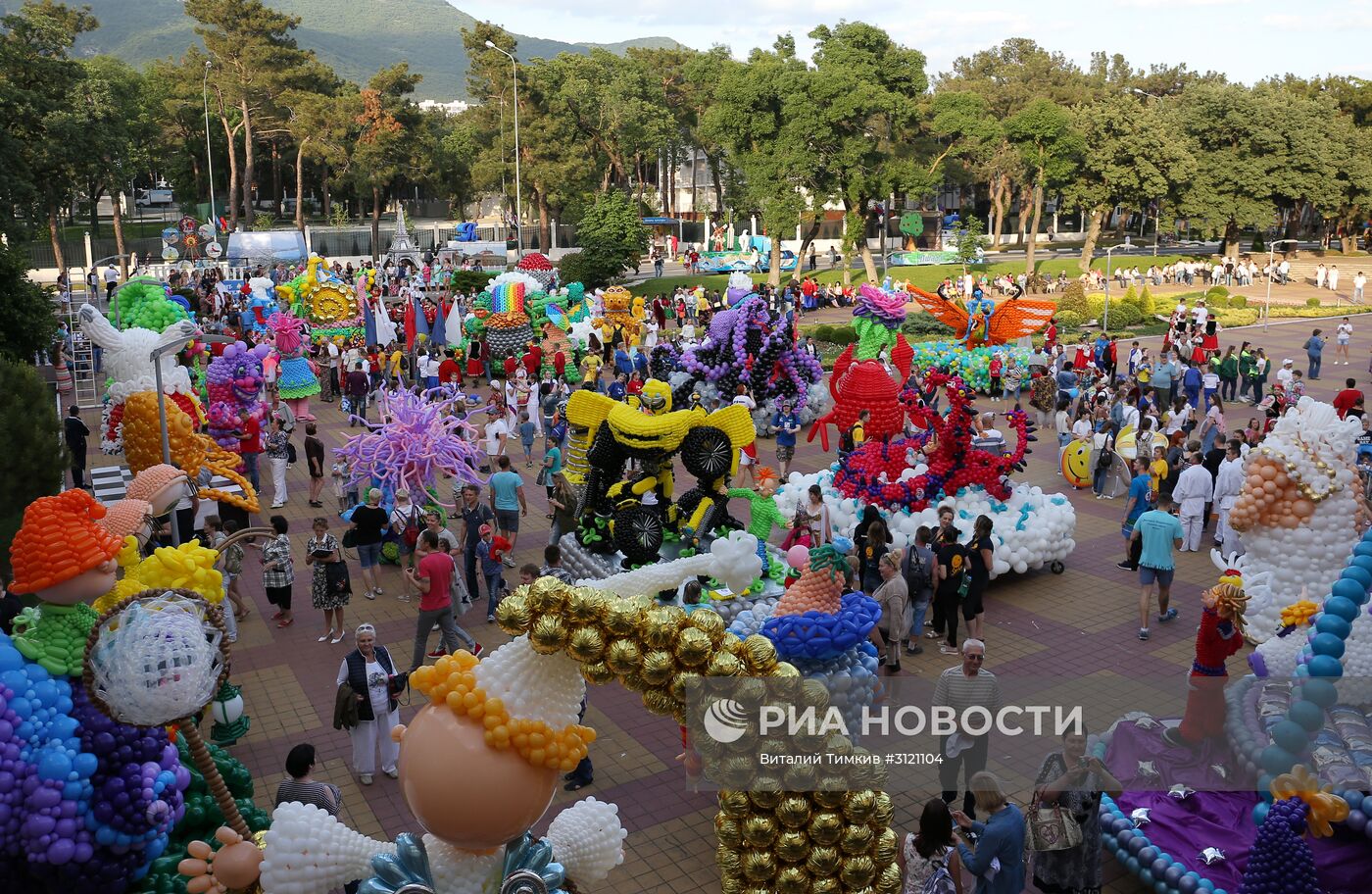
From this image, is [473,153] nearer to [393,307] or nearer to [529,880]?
[393,307]

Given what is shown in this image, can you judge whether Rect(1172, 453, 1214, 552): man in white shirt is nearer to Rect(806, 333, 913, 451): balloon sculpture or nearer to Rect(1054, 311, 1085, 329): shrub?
Rect(806, 333, 913, 451): balloon sculpture

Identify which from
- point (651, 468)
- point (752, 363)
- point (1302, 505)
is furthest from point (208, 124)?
point (1302, 505)

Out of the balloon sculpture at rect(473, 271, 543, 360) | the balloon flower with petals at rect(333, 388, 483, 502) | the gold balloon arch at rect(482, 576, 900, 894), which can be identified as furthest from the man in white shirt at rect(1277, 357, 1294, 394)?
the gold balloon arch at rect(482, 576, 900, 894)

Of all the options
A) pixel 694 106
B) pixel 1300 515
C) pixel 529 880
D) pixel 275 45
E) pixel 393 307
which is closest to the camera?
pixel 529 880

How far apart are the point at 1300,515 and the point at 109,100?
4455 centimetres

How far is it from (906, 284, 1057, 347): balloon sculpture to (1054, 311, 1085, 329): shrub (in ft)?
40.7

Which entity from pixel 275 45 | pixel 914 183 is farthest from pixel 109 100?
pixel 914 183

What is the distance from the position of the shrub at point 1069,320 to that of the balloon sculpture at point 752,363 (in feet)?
55.8

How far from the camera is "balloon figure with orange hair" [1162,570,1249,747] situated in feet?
25.5

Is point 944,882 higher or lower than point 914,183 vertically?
lower

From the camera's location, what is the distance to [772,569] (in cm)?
1094

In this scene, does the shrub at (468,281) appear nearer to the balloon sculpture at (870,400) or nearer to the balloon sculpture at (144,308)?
the balloon sculpture at (144,308)

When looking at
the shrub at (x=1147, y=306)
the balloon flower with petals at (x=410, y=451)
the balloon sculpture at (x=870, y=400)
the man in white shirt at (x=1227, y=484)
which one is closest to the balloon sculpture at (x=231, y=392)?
the balloon flower with petals at (x=410, y=451)

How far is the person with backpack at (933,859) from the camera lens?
6.01 meters
